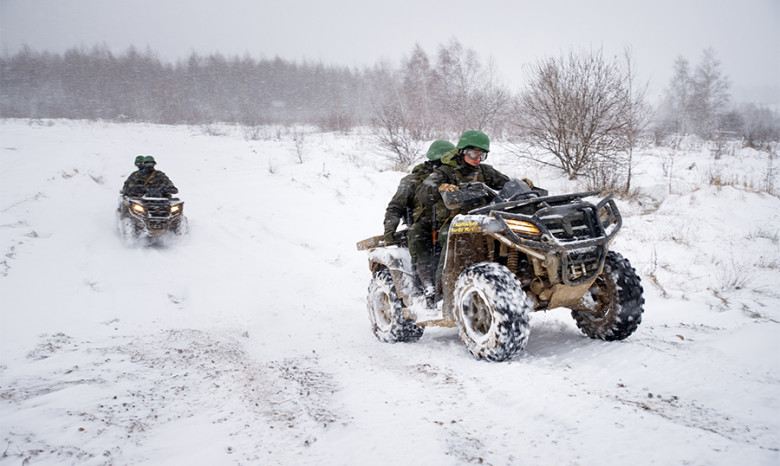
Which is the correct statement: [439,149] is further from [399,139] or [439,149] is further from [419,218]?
[399,139]

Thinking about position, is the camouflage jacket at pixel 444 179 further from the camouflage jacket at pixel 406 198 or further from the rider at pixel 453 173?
the camouflage jacket at pixel 406 198

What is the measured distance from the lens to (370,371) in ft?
12.1

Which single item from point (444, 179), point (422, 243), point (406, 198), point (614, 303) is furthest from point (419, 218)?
point (614, 303)

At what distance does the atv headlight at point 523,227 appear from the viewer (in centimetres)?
323

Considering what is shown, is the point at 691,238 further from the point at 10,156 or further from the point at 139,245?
the point at 10,156

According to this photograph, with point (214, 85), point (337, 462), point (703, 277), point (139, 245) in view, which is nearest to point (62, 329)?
point (139, 245)

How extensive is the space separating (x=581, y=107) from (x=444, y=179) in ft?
32.7

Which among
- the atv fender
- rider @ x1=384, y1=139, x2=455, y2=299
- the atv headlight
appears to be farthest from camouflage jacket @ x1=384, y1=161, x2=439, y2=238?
the atv headlight

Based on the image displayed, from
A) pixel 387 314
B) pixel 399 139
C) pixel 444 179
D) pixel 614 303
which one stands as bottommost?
pixel 387 314

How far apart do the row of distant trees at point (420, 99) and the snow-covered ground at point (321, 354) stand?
269 cm

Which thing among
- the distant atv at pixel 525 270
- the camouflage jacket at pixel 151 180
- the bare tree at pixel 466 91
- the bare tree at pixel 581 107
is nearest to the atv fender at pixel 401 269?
the distant atv at pixel 525 270

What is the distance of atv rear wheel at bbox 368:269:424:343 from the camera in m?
4.69

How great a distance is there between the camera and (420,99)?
36375 mm

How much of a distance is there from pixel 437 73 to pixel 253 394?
33154 millimetres
